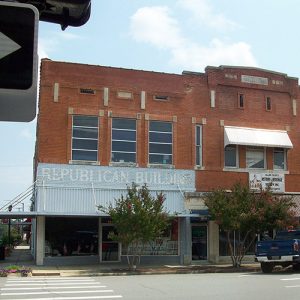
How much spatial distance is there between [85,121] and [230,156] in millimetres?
8359

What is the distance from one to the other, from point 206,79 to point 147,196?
330 inches

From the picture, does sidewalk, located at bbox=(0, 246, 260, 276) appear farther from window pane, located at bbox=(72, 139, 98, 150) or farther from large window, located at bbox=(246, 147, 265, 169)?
large window, located at bbox=(246, 147, 265, 169)

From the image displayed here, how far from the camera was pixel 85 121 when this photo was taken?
2673cm

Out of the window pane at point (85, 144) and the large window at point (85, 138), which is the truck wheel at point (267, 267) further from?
the window pane at point (85, 144)

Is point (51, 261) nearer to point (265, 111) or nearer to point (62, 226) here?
point (62, 226)

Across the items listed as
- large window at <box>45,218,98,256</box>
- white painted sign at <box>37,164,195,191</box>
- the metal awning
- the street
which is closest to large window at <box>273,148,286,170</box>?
the metal awning

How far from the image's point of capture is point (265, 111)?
30234 millimetres

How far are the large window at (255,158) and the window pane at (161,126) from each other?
4865 mm

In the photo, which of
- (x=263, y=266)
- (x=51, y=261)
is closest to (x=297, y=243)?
(x=263, y=266)

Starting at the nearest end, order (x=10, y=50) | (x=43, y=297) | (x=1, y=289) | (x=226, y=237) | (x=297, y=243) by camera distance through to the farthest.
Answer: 1. (x=10, y=50)
2. (x=43, y=297)
3. (x=1, y=289)
4. (x=297, y=243)
5. (x=226, y=237)

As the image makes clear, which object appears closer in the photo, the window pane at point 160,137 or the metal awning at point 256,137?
the window pane at point 160,137

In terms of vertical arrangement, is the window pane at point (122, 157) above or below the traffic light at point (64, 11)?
above

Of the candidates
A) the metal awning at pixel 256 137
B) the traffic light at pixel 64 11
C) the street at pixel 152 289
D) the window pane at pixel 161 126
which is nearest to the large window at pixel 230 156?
the metal awning at pixel 256 137

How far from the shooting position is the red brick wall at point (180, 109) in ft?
86.0
